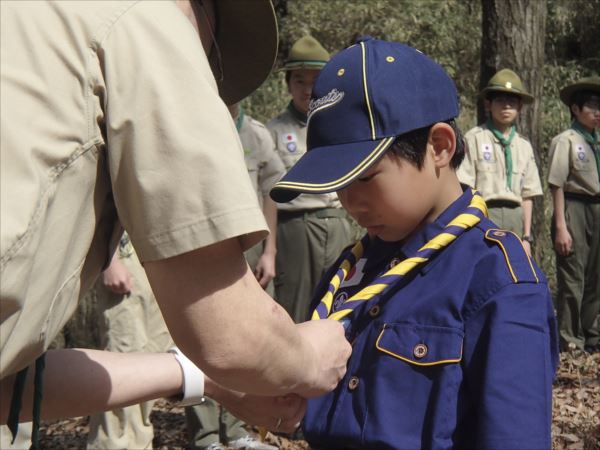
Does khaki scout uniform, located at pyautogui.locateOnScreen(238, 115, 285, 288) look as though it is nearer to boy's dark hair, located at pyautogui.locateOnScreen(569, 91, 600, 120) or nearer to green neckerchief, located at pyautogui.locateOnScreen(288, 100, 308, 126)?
green neckerchief, located at pyautogui.locateOnScreen(288, 100, 308, 126)

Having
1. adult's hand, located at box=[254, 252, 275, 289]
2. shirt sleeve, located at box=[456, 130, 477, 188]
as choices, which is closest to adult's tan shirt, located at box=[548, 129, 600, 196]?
shirt sleeve, located at box=[456, 130, 477, 188]

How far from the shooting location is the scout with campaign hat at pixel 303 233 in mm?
6648

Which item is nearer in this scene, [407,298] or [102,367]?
[407,298]

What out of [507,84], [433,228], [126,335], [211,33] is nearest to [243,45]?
[211,33]

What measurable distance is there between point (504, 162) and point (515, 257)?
19.9 ft

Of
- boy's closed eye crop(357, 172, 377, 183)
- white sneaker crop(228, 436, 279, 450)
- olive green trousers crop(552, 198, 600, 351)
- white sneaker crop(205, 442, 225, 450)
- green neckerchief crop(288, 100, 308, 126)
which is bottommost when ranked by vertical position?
olive green trousers crop(552, 198, 600, 351)

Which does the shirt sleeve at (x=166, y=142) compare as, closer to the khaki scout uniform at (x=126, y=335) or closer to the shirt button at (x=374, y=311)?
the shirt button at (x=374, y=311)

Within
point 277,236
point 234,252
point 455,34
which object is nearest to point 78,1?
point 234,252

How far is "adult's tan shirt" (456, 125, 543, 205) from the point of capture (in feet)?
26.4

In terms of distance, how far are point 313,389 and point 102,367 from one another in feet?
2.25

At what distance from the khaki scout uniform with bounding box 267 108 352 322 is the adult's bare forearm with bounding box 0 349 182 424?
390 cm

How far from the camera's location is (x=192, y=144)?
1.72 metres

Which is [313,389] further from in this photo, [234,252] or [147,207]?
[147,207]

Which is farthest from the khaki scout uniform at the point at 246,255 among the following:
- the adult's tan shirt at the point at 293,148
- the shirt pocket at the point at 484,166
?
the shirt pocket at the point at 484,166
